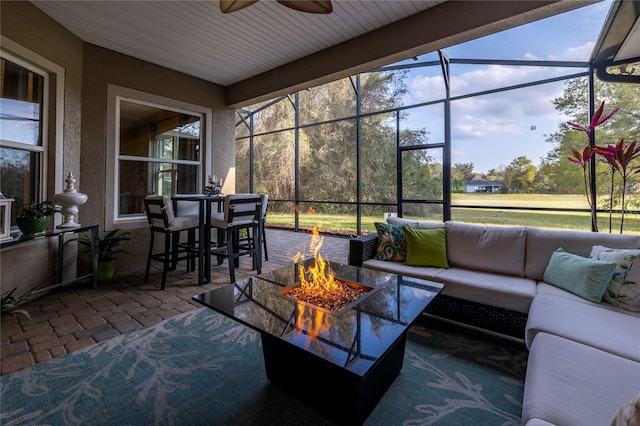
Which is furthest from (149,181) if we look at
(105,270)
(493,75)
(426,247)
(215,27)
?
(493,75)

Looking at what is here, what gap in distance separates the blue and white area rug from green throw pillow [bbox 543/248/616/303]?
1.95 feet

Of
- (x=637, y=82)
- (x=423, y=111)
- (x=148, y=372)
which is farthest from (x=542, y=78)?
(x=148, y=372)

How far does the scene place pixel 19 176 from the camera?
281cm

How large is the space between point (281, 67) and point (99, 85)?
2446mm

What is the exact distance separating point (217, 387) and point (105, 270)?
2.79 meters

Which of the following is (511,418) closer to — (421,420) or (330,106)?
(421,420)

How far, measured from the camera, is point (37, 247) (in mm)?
2973

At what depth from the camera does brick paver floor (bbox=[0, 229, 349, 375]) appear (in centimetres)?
205

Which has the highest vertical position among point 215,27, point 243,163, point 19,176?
point 215,27

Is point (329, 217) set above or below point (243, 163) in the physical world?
below

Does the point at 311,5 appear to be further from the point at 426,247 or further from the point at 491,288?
the point at 491,288

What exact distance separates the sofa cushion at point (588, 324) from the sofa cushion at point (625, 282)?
60mm

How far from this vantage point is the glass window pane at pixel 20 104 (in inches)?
104

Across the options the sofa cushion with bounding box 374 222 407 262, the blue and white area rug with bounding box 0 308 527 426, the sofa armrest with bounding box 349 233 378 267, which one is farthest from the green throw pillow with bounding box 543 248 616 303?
the sofa armrest with bounding box 349 233 378 267
